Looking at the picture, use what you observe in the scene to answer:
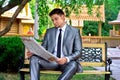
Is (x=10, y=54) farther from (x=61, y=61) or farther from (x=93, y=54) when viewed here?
(x=61, y=61)

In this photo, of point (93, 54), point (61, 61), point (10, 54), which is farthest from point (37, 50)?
point (10, 54)

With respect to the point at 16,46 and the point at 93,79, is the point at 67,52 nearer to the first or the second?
the point at 93,79

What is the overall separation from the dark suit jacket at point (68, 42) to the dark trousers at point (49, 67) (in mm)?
202

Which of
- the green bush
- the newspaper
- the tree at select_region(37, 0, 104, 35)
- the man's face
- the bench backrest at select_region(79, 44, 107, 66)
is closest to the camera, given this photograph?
the newspaper

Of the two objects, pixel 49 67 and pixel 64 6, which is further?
pixel 64 6

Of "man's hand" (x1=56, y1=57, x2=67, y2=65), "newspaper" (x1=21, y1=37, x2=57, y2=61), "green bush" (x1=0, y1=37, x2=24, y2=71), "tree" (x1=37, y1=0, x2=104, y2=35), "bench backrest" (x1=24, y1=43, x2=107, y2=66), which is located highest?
"tree" (x1=37, y1=0, x2=104, y2=35)

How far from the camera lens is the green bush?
11.2 m

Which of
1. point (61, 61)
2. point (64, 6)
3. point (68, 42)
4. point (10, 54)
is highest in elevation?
point (64, 6)

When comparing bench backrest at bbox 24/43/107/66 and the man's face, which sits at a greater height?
the man's face

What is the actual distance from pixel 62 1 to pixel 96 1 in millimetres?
736

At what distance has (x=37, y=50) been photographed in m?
5.80

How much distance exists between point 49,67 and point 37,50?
473 millimetres

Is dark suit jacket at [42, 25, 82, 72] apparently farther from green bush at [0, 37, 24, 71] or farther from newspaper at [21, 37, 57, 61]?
green bush at [0, 37, 24, 71]

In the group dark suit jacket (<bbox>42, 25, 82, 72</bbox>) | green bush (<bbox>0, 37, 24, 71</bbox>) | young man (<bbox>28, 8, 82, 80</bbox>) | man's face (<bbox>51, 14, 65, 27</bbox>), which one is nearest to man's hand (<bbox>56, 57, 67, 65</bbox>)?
young man (<bbox>28, 8, 82, 80</bbox>)
